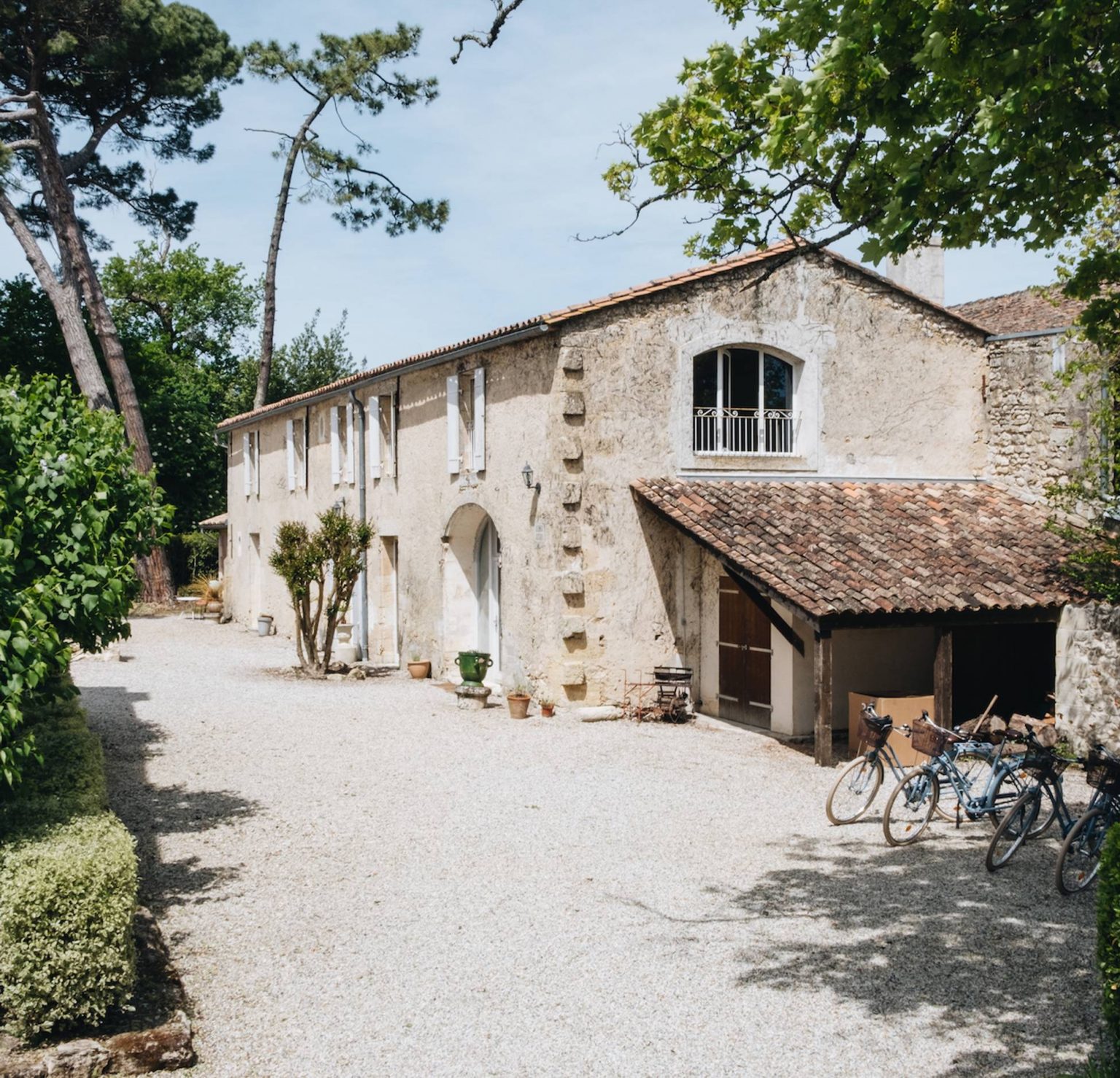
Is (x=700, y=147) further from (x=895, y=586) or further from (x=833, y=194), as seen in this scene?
(x=895, y=586)

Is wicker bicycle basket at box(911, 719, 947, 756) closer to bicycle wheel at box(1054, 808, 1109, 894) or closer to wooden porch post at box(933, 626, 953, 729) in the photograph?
bicycle wheel at box(1054, 808, 1109, 894)

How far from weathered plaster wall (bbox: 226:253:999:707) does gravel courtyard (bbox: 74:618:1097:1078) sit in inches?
90.1

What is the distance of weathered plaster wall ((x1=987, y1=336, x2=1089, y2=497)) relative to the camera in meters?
14.8

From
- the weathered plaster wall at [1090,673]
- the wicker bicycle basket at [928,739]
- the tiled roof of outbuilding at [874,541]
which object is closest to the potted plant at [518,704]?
the tiled roof of outbuilding at [874,541]

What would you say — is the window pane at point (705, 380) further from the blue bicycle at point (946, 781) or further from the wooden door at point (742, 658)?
the blue bicycle at point (946, 781)

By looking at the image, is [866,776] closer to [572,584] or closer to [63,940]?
[572,584]

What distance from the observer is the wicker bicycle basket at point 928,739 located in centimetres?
859

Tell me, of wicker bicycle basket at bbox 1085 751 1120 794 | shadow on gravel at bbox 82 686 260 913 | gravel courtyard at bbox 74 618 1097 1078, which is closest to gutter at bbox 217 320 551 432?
gravel courtyard at bbox 74 618 1097 1078

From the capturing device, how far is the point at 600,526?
14086 millimetres

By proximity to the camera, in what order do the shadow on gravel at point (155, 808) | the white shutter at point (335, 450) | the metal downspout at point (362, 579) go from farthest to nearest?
the white shutter at point (335, 450), the metal downspout at point (362, 579), the shadow on gravel at point (155, 808)

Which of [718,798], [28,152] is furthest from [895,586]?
[28,152]

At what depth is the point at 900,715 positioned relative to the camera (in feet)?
39.5

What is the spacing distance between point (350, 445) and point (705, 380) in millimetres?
8275

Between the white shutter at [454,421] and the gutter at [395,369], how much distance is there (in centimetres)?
43
